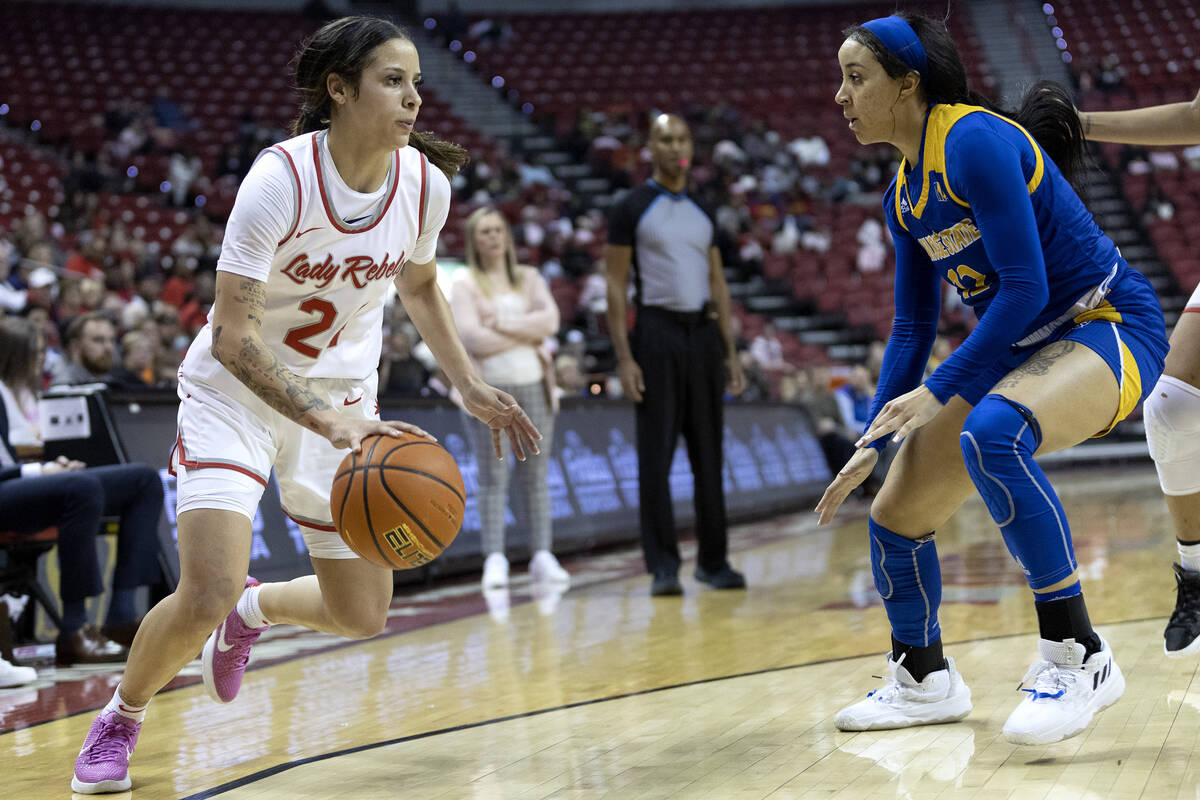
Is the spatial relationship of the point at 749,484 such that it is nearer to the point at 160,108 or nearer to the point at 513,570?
the point at 513,570

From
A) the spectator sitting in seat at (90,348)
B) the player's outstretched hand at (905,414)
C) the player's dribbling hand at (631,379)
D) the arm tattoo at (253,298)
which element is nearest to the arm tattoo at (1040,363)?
the player's outstretched hand at (905,414)

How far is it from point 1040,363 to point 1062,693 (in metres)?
0.75

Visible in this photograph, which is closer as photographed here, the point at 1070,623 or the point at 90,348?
the point at 1070,623

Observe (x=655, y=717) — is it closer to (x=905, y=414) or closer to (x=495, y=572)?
(x=905, y=414)

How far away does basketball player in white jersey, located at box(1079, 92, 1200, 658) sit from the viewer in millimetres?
3512

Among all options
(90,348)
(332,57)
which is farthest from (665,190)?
(332,57)

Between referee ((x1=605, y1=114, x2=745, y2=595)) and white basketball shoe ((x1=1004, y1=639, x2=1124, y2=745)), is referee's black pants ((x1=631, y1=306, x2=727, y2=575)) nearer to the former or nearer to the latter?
referee ((x1=605, y1=114, x2=745, y2=595))

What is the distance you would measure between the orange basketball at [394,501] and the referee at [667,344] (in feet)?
10.8

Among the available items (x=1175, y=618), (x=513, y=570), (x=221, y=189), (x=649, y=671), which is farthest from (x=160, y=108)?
(x=1175, y=618)

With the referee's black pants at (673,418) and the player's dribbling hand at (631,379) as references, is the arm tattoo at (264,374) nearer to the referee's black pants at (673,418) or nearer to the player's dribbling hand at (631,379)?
the player's dribbling hand at (631,379)

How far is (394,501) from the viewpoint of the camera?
109 inches

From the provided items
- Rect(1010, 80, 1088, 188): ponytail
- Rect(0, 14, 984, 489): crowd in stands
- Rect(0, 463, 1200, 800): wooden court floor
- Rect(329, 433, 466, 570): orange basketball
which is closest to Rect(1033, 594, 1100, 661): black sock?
Rect(0, 463, 1200, 800): wooden court floor

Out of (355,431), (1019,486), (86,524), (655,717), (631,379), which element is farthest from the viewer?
(631,379)

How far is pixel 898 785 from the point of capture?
2664 mm
